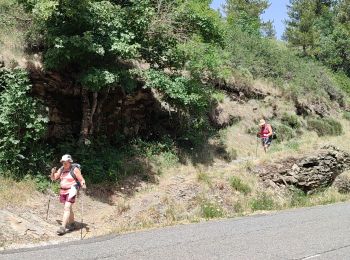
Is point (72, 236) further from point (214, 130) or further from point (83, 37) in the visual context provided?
point (214, 130)

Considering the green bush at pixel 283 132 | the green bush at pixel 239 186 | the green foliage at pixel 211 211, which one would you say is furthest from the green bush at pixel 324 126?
the green foliage at pixel 211 211

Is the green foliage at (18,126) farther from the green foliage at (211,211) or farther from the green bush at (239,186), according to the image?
the green bush at (239,186)

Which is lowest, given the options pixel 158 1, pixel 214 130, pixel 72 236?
pixel 72 236

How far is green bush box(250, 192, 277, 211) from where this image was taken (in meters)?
15.0

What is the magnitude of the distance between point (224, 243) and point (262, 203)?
7046 mm

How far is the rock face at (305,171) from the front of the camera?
17531mm

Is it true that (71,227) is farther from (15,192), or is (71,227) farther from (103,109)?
(103,109)

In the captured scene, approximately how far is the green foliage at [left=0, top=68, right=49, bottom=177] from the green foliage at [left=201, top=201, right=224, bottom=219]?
505cm

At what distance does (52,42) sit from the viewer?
44.8ft

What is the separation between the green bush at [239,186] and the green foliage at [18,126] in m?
6.75

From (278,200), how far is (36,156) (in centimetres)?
835

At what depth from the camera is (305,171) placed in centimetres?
1792

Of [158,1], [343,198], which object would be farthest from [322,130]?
[158,1]

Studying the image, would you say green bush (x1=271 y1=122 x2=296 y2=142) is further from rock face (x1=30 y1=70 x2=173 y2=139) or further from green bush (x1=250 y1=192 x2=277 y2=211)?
green bush (x1=250 y1=192 x2=277 y2=211)
